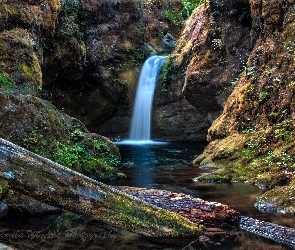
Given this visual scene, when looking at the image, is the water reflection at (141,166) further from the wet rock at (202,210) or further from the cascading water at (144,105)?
the cascading water at (144,105)

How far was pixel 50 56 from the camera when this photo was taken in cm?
1805

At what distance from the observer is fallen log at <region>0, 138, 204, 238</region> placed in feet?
15.3

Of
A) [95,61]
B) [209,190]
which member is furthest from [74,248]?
[95,61]

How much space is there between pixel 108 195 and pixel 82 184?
340 mm

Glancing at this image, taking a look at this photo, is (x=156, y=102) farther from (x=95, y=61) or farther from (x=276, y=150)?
(x=276, y=150)

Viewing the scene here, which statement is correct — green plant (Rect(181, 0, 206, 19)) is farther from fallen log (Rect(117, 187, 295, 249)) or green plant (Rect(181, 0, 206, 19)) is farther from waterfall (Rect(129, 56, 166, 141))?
fallen log (Rect(117, 187, 295, 249))

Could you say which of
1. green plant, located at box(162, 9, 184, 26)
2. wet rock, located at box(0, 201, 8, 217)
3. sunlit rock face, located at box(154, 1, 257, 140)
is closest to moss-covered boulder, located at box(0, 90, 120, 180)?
wet rock, located at box(0, 201, 8, 217)

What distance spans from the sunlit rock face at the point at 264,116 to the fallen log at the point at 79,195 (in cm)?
377

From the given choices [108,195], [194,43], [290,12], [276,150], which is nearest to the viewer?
[108,195]

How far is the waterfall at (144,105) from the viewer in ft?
76.8

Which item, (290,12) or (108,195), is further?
(290,12)

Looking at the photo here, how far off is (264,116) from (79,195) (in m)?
7.55

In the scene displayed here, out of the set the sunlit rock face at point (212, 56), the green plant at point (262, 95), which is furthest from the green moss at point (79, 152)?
the sunlit rock face at point (212, 56)

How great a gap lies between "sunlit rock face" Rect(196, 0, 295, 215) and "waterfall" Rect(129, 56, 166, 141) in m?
9.99
